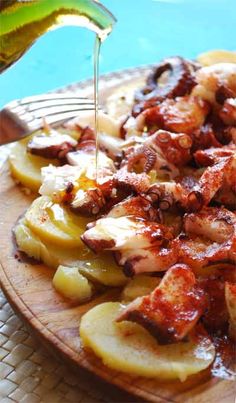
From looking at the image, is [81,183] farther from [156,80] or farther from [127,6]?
[127,6]

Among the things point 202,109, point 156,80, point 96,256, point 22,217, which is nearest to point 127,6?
point 156,80

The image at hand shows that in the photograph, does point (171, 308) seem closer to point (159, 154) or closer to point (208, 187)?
point (208, 187)

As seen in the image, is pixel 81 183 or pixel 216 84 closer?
pixel 81 183

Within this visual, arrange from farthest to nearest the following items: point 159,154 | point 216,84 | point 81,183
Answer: point 216,84 → point 159,154 → point 81,183

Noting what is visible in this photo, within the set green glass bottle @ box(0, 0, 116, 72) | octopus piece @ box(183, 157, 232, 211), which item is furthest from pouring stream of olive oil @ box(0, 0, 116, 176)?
octopus piece @ box(183, 157, 232, 211)

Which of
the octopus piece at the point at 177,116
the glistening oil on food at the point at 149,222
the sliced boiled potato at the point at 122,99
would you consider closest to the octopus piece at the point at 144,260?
the glistening oil on food at the point at 149,222

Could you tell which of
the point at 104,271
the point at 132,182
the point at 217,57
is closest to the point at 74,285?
the point at 104,271
